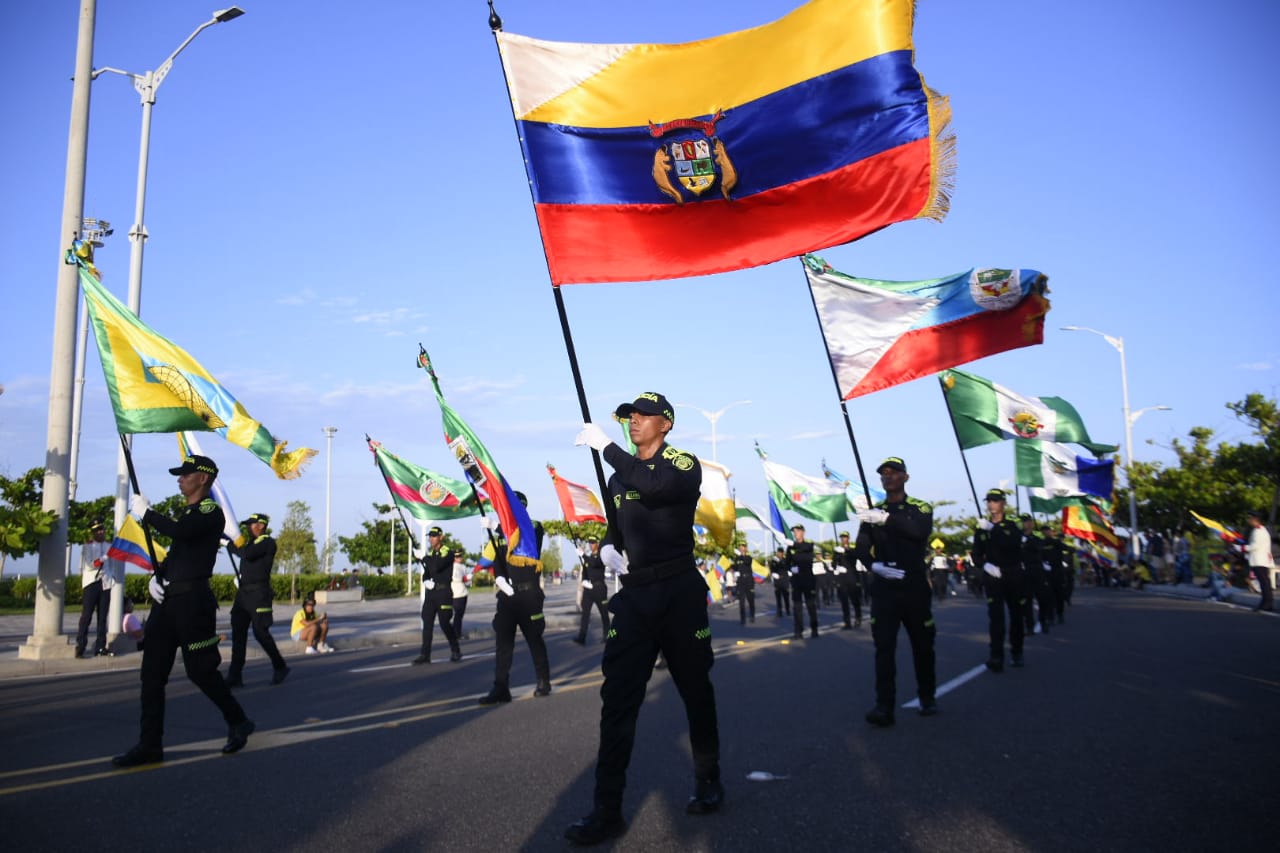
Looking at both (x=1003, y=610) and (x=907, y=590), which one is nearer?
(x=907, y=590)

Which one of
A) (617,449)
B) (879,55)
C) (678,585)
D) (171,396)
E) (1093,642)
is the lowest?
(1093,642)

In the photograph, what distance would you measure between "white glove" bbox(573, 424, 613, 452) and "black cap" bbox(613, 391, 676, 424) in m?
0.18

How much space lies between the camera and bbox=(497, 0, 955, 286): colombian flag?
5.91m


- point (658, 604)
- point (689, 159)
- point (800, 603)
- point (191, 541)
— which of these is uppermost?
point (689, 159)

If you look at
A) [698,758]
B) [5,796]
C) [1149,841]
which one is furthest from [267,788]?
[1149,841]

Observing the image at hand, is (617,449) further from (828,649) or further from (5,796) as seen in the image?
(828,649)

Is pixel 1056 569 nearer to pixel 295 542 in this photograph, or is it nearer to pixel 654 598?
pixel 654 598

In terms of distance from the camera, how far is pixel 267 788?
5.27m

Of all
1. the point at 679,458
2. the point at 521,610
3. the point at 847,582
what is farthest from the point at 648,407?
the point at 847,582

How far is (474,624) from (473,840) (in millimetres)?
19119

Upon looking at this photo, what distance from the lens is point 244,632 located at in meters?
10.8

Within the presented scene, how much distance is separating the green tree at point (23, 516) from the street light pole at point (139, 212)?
1.57 metres

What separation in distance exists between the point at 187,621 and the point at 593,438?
3.42m

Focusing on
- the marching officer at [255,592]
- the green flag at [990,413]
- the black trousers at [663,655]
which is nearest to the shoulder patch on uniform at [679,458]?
the black trousers at [663,655]
